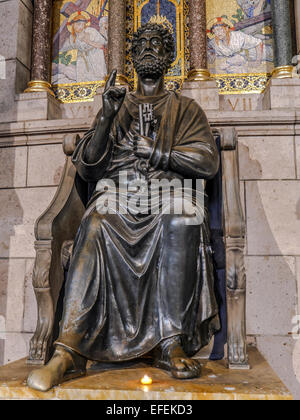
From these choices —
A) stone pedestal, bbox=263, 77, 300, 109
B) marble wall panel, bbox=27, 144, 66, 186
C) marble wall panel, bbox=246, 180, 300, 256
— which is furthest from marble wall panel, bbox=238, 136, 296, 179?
marble wall panel, bbox=27, 144, 66, 186

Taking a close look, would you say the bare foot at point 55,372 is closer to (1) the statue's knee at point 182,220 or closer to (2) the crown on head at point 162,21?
(1) the statue's knee at point 182,220

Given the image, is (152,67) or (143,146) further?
(152,67)

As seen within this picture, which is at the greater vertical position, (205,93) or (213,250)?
(205,93)

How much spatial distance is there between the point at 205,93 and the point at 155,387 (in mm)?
3005

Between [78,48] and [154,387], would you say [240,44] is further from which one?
[154,387]

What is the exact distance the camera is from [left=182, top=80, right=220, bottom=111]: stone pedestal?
4180 millimetres

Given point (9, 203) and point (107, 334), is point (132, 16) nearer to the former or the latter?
point (9, 203)

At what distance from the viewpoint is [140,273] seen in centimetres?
249

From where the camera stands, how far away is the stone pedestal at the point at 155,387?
6.28 ft

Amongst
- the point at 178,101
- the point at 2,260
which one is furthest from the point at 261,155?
the point at 2,260

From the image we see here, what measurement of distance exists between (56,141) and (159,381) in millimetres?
2682

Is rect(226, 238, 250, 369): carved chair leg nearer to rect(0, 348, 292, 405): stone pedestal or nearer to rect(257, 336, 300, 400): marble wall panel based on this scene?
rect(0, 348, 292, 405): stone pedestal

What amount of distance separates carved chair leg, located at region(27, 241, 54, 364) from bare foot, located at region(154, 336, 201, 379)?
2.29ft

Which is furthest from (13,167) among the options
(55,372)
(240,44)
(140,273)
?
(240,44)
